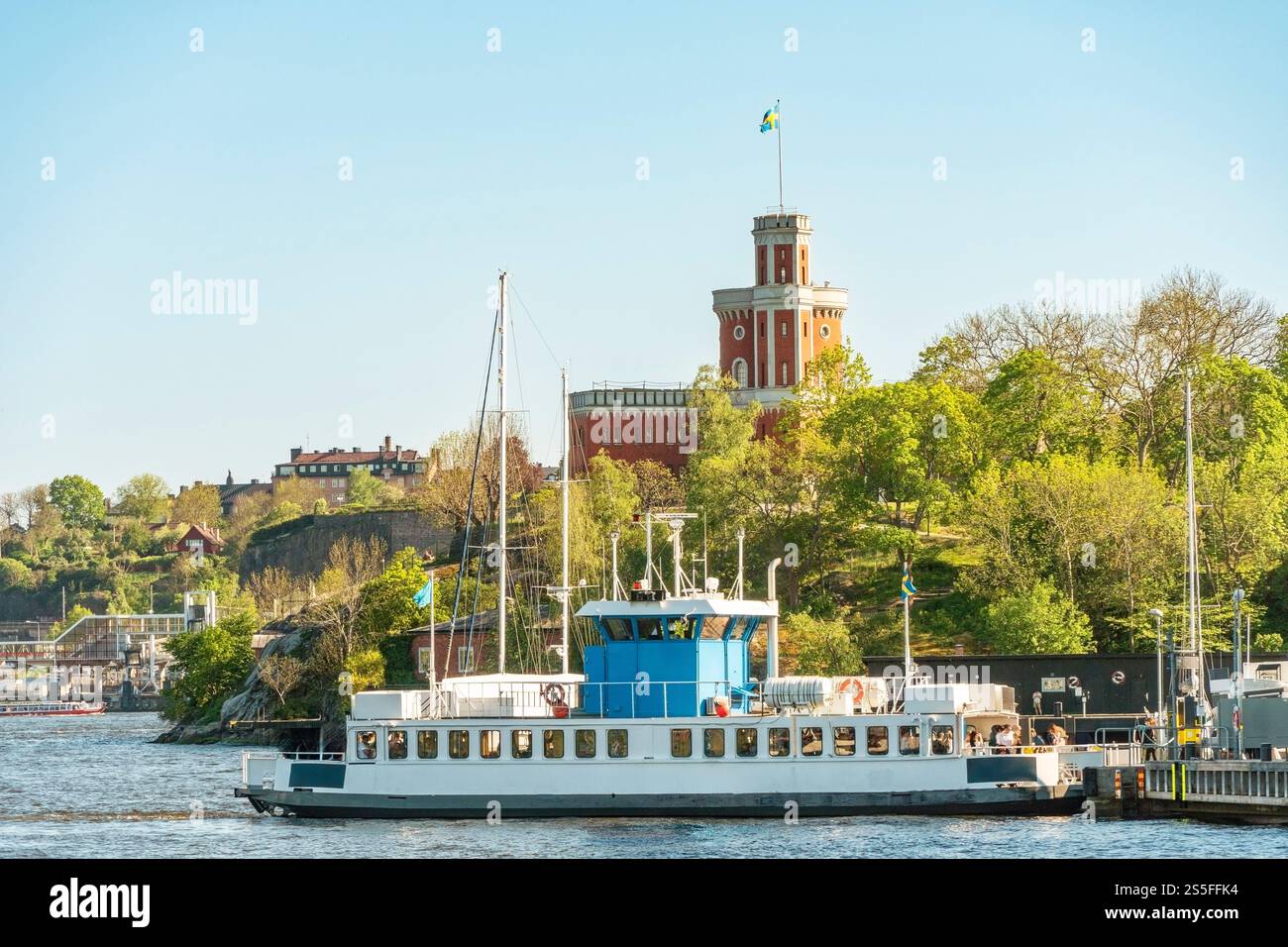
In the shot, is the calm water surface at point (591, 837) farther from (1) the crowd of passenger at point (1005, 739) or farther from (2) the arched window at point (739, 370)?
(2) the arched window at point (739, 370)

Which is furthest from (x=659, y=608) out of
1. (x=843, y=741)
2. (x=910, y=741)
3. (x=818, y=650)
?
(x=818, y=650)

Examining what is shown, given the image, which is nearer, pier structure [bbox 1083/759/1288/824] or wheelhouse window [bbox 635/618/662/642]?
pier structure [bbox 1083/759/1288/824]

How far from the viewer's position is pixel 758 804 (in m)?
47.2

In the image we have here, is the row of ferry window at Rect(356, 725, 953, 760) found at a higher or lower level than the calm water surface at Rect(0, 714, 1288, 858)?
higher

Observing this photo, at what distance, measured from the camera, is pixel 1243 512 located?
82.9m

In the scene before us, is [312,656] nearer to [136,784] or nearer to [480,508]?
[480,508]

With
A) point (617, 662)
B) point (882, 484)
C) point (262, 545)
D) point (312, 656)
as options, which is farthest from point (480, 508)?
point (262, 545)

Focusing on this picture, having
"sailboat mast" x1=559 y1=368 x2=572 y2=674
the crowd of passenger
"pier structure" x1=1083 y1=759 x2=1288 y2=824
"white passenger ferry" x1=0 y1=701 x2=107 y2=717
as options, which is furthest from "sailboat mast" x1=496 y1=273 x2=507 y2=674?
"white passenger ferry" x1=0 y1=701 x2=107 y2=717

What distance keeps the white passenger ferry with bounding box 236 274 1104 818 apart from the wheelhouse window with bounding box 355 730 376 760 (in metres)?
0.04

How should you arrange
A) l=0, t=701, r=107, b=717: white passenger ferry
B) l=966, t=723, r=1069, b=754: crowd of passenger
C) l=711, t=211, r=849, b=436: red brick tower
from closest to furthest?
1. l=966, t=723, r=1069, b=754: crowd of passenger
2. l=711, t=211, r=849, b=436: red brick tower
3. l=0, t=701, r=107, b=717: white passenger ferry

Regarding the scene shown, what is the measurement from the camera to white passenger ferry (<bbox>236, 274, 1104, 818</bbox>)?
155 ft

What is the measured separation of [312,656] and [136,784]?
103 ft

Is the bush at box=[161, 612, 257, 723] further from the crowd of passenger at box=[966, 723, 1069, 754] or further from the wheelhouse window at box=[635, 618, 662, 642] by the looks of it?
the crowd of passenger at box=[966, 723, 1069, 754]

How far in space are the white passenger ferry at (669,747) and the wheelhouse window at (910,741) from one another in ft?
0.11
